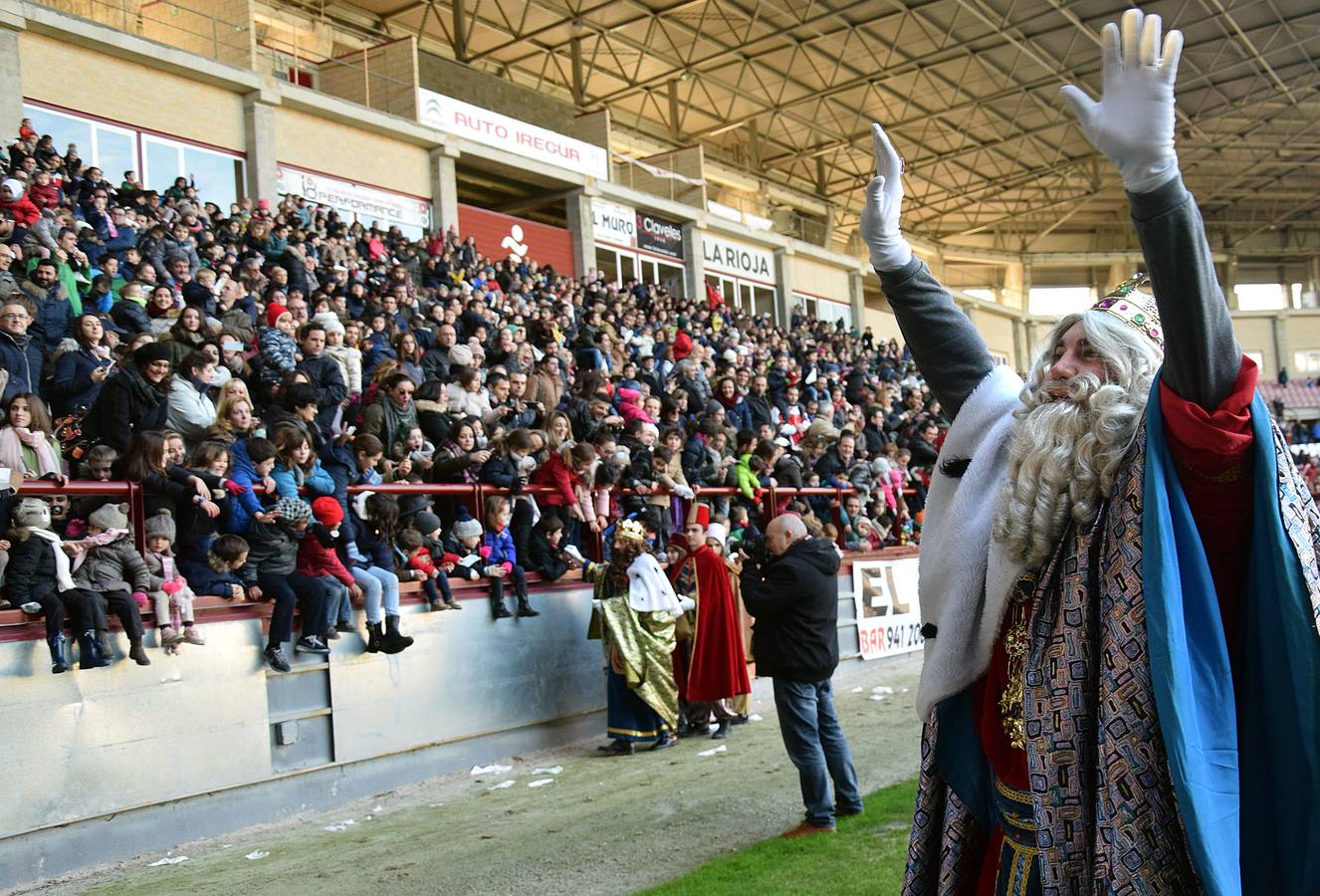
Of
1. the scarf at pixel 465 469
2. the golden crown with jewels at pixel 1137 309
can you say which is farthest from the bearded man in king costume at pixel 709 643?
the golden crown with jewels at pixel 1137 309

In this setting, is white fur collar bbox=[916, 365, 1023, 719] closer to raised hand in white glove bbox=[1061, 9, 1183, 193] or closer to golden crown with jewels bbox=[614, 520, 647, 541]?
raised hand in white glove bbox=[1061, 9, 1183, 193]

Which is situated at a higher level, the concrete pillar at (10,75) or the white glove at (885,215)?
the concrete pillar at (10,75)

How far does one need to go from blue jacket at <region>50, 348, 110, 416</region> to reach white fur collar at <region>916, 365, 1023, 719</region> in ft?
25.1

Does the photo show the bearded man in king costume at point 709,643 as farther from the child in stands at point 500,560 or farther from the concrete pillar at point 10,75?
the concrete pillar at point 10,75

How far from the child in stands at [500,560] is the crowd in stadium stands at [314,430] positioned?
0.02m

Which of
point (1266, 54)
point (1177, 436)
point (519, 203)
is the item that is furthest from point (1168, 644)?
point (1266, 54)

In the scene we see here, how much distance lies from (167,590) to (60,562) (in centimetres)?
68

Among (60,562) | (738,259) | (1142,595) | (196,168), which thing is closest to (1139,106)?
(1142,595)

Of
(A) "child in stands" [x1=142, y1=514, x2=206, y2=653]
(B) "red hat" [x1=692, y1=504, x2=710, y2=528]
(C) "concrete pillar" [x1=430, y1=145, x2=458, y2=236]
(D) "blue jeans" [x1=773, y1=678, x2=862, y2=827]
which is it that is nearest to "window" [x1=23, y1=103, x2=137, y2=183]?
(C) "concrete pillar" [x1=430, y1=145, x2=458, y2=236]

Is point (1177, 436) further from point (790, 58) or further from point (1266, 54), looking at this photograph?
point (1266, 54)

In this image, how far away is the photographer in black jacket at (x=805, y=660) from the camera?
682 cm

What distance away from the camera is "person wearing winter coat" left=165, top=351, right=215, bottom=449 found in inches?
340

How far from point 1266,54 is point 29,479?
34.1 m

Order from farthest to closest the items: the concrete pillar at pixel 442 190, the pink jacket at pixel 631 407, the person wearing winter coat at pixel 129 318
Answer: the concrete pillar at pixel 442 190, the pink jacket at pixel 631 407, the person wearing winter coat at pixel 129 318
